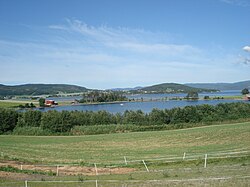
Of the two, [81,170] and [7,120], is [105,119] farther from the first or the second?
[81,170]

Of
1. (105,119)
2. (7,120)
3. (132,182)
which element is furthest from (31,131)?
(132,182)

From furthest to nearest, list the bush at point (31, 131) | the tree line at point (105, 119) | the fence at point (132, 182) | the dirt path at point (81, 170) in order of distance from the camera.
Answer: the tree line at point (105, 119) < the bush at point (31, 131) < the dirt path at point (81, 170) < the fence at point (132, 182)

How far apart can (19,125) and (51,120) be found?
11753mm

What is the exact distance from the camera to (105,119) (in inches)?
3317

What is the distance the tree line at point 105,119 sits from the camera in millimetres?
75812

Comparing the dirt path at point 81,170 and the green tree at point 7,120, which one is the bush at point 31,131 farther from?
the dirt path at point 81,170

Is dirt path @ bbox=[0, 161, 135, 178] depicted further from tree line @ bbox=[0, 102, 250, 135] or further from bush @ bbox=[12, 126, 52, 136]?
bush @ bbox=[12, 126, 52, 136]

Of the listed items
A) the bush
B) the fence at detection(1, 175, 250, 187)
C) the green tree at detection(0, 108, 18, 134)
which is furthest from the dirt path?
the green tree at detection(0, 108, 18, 134)

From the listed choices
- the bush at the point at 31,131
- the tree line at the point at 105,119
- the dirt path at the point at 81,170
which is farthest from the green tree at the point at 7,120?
the dirt path at the point at 81,170

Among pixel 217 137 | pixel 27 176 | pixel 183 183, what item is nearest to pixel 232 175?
pixel 183 183

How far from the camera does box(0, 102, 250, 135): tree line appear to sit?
7581 cm

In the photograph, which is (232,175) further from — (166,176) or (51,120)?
(51,120)

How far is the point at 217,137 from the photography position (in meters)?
48.0

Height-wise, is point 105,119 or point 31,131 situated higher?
point 105,119
